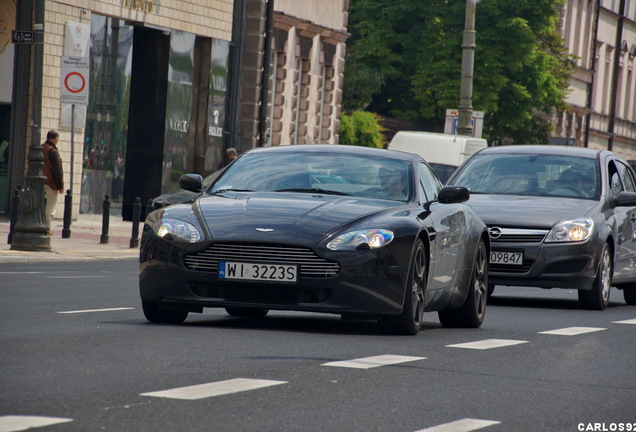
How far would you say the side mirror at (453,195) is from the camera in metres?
11.8

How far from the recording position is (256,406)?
267 inches

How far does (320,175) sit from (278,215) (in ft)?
4.26

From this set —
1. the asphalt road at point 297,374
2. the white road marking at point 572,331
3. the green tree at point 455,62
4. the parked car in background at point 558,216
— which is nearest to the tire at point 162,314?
the asphalt road at point 297,374

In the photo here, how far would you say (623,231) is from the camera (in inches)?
668

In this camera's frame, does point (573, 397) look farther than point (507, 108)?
No

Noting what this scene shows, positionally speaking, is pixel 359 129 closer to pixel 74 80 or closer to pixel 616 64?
pixel 74 80

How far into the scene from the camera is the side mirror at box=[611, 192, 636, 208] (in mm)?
16359

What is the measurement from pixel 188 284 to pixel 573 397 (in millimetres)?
3420

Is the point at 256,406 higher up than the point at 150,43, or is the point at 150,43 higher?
the point at 150,43

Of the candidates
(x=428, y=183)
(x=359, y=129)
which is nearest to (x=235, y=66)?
(x=359, y=129)

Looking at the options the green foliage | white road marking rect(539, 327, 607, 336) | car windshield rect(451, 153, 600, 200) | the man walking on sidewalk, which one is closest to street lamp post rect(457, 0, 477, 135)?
the man walking on sidewalk

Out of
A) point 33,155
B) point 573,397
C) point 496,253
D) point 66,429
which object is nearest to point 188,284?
point 573,397

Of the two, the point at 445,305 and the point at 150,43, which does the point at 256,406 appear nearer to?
the point at 445,305

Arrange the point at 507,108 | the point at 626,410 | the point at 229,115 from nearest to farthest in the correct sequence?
1. the point at 626,410
2. the point at 229,115
3. the point at 507,108
